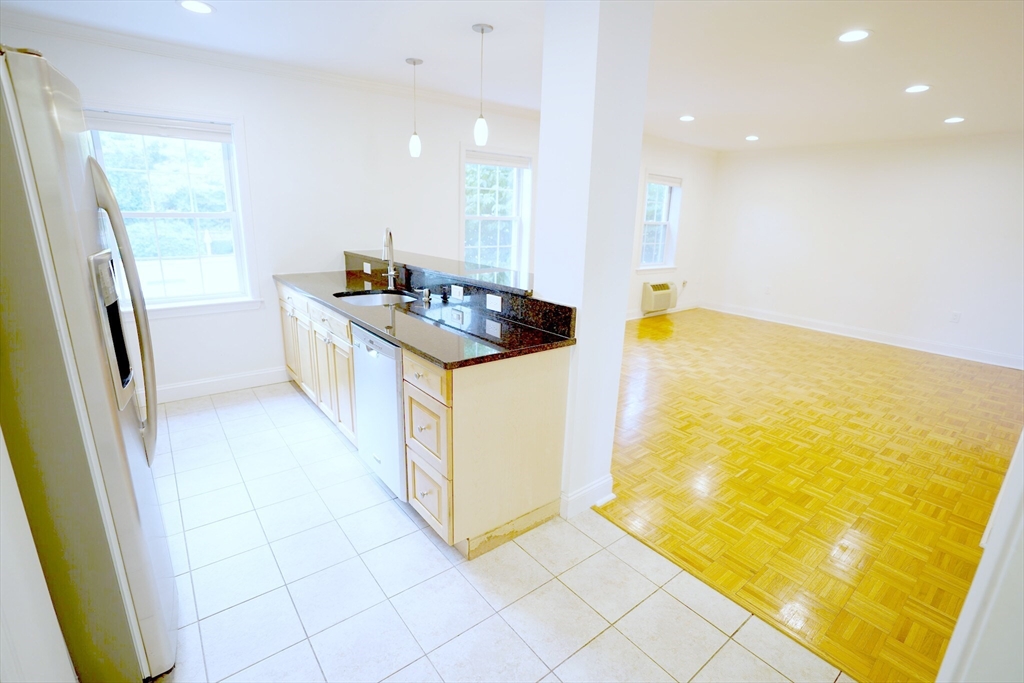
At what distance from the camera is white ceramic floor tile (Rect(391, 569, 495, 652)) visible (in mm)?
1649

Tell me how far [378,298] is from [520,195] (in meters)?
2.55

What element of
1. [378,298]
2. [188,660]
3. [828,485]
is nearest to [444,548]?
[188,660]

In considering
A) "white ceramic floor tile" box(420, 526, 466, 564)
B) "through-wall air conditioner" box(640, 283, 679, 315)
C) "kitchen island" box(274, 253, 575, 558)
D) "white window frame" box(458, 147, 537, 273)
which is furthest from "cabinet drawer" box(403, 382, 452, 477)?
"through-wall air conditioner" box(640, 283, 679, 315)

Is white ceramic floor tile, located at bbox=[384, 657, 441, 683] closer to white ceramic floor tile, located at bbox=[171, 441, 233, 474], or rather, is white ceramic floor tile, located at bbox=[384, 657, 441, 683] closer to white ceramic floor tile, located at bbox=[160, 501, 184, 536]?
white ceramic floor tile, located at bbox=[160, 501, 184, 536]

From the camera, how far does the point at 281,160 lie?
3559mm

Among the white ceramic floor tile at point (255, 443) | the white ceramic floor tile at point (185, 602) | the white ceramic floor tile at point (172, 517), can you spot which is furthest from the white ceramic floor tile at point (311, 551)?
the white ceramic floor tile at point (255, 443)

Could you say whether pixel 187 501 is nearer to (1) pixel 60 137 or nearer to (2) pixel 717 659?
(1) pixel 60 137

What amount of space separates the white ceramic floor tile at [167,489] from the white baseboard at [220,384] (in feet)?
3.87

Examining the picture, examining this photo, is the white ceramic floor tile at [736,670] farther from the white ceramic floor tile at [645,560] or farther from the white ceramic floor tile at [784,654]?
the white ceramic floor tile at [645,560]

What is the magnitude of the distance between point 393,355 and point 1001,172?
658 cm

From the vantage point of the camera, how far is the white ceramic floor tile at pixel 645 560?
193 centimetres

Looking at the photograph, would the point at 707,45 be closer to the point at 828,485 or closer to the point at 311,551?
the point at 828,485

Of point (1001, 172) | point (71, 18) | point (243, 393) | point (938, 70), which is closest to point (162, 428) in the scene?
point (243, 393)

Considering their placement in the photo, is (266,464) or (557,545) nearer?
(557,545)
